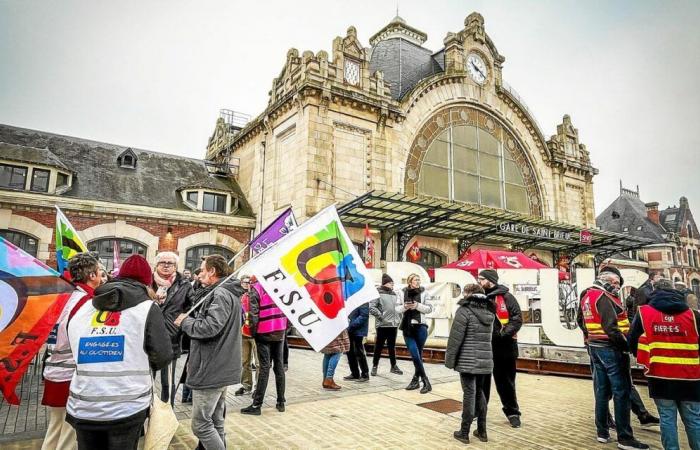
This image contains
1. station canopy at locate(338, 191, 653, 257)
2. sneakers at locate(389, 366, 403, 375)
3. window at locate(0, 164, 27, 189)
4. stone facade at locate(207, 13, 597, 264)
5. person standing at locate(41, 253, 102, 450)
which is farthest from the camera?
stone facade at locate(207, 13, 597, 264)

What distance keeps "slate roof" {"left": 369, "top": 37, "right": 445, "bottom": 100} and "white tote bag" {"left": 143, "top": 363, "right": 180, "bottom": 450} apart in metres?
20.2

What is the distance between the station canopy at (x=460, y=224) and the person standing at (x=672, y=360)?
11.1 m

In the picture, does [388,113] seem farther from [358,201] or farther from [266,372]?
[266,372]

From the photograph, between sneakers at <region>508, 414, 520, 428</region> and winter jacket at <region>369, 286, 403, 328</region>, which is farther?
winter jacket at <region>369, 286, 403, 328</region>

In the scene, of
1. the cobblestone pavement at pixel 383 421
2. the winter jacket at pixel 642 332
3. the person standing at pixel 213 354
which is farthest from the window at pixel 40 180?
the winter jacket at pixel 642 332

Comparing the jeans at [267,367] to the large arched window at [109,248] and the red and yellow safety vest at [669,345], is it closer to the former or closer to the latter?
the red and yellow safety vest at [669,345]

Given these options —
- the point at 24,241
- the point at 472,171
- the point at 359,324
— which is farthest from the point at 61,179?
the point at 472,171

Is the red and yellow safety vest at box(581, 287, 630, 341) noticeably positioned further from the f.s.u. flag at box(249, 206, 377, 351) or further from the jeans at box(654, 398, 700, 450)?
the f.s.u. flag at box(249, 206, 377, 351)

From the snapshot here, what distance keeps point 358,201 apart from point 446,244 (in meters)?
7.93

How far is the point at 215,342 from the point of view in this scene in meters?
4.20

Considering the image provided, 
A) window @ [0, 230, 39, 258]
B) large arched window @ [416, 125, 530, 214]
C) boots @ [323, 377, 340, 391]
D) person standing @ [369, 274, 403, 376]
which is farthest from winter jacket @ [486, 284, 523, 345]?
window @ [0, 230, 39, 258]

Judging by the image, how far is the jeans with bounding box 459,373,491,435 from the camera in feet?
17.6

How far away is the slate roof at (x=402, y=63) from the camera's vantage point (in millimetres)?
22483

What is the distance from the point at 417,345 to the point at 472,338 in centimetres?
262
